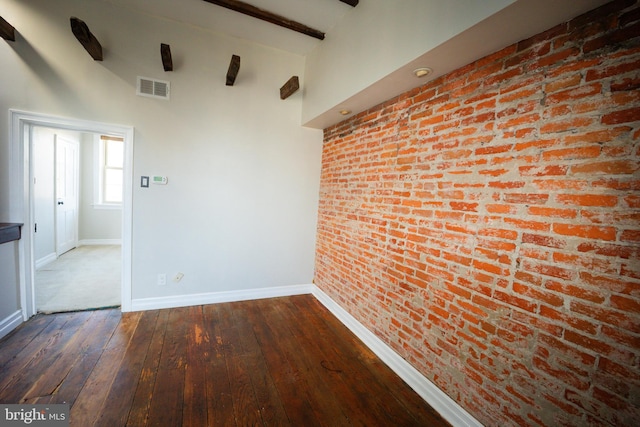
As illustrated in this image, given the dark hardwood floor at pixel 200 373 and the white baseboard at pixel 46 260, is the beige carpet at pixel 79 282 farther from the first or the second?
the dark hardwood floor at pixel 200 373

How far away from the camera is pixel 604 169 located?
110 cm

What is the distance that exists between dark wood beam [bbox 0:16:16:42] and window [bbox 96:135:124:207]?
3.94m

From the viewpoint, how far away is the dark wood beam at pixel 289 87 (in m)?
2.84

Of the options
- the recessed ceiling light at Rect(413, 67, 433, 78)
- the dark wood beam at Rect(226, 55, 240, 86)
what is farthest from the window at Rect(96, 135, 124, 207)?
the recessed ceiling light at Rect(413, 67, 433, 78)

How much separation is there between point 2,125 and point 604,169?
4.47 metres

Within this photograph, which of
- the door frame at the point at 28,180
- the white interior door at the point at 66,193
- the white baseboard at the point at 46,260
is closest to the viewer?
the door frame at the point at 28,180

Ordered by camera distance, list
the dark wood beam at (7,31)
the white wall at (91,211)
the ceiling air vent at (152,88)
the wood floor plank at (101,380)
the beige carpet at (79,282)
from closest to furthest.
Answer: the wood floor plank at (101,380), the dark wood beam at (7,31), the ceiling air vent at (152,88), the beige carpet at (79,282), the white wall at (91,211)

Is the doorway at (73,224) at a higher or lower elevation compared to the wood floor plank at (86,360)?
higher

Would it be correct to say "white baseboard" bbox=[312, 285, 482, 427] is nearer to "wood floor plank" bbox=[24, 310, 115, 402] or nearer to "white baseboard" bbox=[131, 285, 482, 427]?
"white baseboard" bbox=[131, 285, 482, 427]

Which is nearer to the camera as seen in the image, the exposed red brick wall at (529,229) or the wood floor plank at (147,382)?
the exposed red brick wall at (529,229)

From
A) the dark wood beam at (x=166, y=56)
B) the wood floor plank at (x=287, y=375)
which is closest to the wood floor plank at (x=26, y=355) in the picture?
the wood floor plank at (x=287, y=375)

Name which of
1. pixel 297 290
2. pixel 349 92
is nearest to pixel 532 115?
pixel 349 92

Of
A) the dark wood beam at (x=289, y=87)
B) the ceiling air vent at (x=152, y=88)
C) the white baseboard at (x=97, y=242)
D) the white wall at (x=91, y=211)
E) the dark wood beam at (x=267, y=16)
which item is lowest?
the white baseboard at (x=97, y=242)

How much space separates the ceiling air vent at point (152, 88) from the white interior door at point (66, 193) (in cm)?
317
